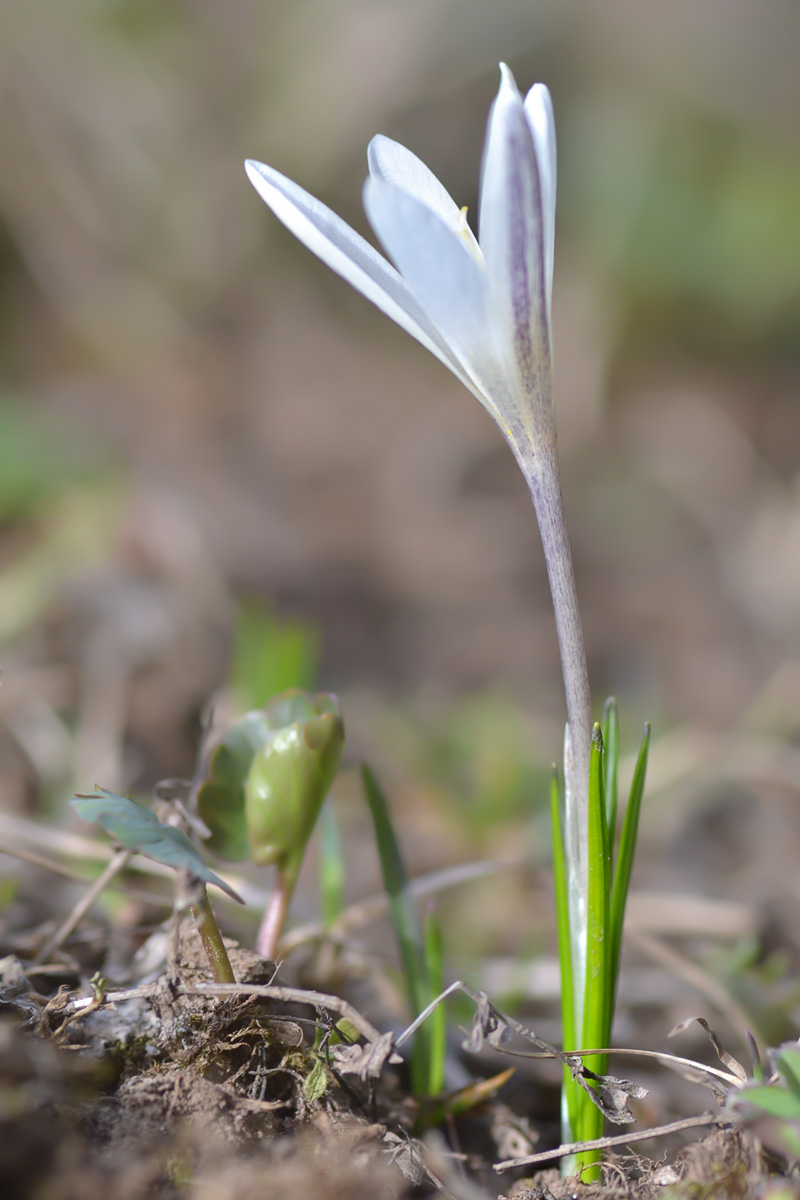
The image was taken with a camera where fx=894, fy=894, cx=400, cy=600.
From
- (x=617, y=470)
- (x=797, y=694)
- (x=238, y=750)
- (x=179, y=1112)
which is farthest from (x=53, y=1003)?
(x=617, y=470)

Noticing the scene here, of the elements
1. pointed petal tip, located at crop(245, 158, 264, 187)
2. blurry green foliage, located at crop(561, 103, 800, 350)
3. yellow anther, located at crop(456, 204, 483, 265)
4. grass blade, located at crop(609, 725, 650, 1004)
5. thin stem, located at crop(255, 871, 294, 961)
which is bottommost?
thin stem, located at crop(255, 871, 294, 961)

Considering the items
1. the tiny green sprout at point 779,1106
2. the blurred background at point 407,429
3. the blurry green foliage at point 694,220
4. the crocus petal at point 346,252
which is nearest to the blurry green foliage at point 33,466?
the blurred background at point 407,429

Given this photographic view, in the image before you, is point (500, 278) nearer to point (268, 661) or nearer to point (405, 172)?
point (405, 172)

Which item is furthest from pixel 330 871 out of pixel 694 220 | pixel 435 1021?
pixel 694 220

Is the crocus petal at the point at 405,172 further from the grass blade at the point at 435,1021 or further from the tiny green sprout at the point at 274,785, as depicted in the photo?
the grass blade at the point at 435,1021

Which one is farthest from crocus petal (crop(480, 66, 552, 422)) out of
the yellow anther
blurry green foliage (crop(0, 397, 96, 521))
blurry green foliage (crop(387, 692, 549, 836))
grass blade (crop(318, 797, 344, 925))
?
blurry green foliage (crop(0, 397, 96, 521))

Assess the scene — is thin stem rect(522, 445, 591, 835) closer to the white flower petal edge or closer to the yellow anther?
the white flower petal edge
